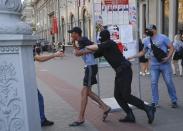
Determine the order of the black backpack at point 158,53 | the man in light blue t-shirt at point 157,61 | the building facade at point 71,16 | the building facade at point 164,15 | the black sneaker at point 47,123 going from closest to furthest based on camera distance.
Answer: the black sneaker at point 47,123 → the black backpack at point 158,53 → the man in light blue t-shirt at point 157,61 → the building facade at point 164,15 → the building facade at point 71,16

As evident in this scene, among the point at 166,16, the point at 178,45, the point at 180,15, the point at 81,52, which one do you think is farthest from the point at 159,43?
the point at 166,16

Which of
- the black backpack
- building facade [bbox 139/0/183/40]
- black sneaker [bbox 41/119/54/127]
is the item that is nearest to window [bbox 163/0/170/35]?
building facade [bbox 139/0/183/40]

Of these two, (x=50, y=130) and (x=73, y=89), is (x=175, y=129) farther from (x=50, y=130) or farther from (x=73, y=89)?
(x=73, y=89)

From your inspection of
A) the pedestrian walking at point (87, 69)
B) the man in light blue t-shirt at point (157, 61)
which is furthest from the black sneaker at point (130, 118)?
the man in light blue t-shirt at point (157, 61)

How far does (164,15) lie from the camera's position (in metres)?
23.6

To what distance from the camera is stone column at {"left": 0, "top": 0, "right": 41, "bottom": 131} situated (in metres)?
4.14

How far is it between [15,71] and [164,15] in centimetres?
2036

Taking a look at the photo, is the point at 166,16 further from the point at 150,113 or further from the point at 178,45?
the point at 150,113

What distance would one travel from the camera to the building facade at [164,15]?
22125 millimetres

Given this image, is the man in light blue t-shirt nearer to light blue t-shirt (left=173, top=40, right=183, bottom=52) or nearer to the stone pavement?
the stone pavement

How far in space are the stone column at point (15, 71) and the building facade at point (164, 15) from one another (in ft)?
58.9

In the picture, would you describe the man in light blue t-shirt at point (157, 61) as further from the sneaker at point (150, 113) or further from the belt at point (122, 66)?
the belt at point (122, 66)

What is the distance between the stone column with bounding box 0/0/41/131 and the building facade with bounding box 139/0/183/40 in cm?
1796

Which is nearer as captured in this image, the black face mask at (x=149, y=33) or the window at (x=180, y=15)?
the black face mask at (x=149, y=33)
